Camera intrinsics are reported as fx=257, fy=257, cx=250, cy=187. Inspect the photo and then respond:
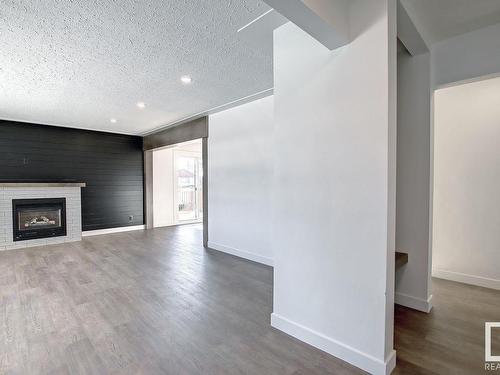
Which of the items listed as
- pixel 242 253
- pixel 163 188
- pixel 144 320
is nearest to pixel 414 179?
pixel 242 253

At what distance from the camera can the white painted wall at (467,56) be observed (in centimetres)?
227

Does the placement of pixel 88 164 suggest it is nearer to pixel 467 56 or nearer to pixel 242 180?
pixel 242 180

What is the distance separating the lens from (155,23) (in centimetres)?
205

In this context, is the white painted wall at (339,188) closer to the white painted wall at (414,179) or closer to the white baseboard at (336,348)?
the white baseboard at (336,348)

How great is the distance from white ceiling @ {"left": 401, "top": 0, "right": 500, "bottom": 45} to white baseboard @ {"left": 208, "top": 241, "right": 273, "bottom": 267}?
3.24m

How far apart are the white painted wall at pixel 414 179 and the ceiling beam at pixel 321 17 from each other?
1.30 meters

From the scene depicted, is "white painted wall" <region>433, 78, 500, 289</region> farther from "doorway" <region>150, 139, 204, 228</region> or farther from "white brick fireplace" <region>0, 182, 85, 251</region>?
"white brick fireplace" <region>0, 182, 85, 251</region>

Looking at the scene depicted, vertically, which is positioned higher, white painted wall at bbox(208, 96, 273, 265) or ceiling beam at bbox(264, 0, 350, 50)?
ceiling beam at bbox(264, 0, 350, 50)

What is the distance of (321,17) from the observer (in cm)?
150

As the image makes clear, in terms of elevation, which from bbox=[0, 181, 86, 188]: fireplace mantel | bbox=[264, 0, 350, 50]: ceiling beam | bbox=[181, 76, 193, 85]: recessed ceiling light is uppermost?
bbox=[181, 76, 193, 85]: recessed ceiling light

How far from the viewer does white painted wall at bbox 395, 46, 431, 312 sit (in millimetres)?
2494

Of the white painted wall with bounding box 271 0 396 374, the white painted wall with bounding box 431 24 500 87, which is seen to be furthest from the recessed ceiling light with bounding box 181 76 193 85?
the white painted wall with bounding box 431 24 500 87

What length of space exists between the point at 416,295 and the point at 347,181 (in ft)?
5.54

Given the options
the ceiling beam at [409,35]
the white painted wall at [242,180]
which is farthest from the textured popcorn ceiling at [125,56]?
the ceiling beam at [409,35]
